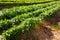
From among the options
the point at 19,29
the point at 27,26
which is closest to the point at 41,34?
the point at 27,26

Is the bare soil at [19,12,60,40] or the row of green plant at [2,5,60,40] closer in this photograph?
the row of green plant at [2,5,60,40]

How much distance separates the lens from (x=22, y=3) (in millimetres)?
30172

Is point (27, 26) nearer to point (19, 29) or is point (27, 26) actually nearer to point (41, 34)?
point (19, 29)

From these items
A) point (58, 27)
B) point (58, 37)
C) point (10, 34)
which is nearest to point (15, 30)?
point (10, 34)

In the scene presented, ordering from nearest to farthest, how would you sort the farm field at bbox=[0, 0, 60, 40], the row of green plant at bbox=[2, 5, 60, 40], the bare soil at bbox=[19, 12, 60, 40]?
the row of green plant at bbox=[2, 5, 60, 40] < the farm field at bbox=[0, 0, 60, 40] < the bare soil at bbox=[19, 12, 60, 40]

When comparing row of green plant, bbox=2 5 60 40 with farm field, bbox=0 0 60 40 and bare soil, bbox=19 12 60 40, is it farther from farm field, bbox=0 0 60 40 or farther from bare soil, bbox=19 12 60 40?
bare soil, bbox=19 12 60 40

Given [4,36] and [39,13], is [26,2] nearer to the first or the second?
[39,13]

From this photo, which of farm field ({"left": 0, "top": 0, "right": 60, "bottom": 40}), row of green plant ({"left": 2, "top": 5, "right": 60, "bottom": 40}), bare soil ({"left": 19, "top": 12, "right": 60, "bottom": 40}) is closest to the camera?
row of green plant ({"left": 2, "top": 5, "right": 60, "bottom": 40})

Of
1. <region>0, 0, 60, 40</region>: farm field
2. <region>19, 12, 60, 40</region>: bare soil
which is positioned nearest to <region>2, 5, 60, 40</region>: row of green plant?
<region>0, 0, 60, 40</region>: farm field

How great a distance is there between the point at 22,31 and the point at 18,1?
672 inches

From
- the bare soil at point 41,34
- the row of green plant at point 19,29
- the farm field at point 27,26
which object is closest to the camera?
the row of green plant at point 19,29

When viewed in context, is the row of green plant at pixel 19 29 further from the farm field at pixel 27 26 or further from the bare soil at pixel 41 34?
the bare soil at pixel 41 34

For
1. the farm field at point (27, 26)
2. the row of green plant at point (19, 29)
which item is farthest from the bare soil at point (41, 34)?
the row of green plant at point (19, 29)

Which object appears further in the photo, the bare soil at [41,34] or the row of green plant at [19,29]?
the bare soil at [41,34]
